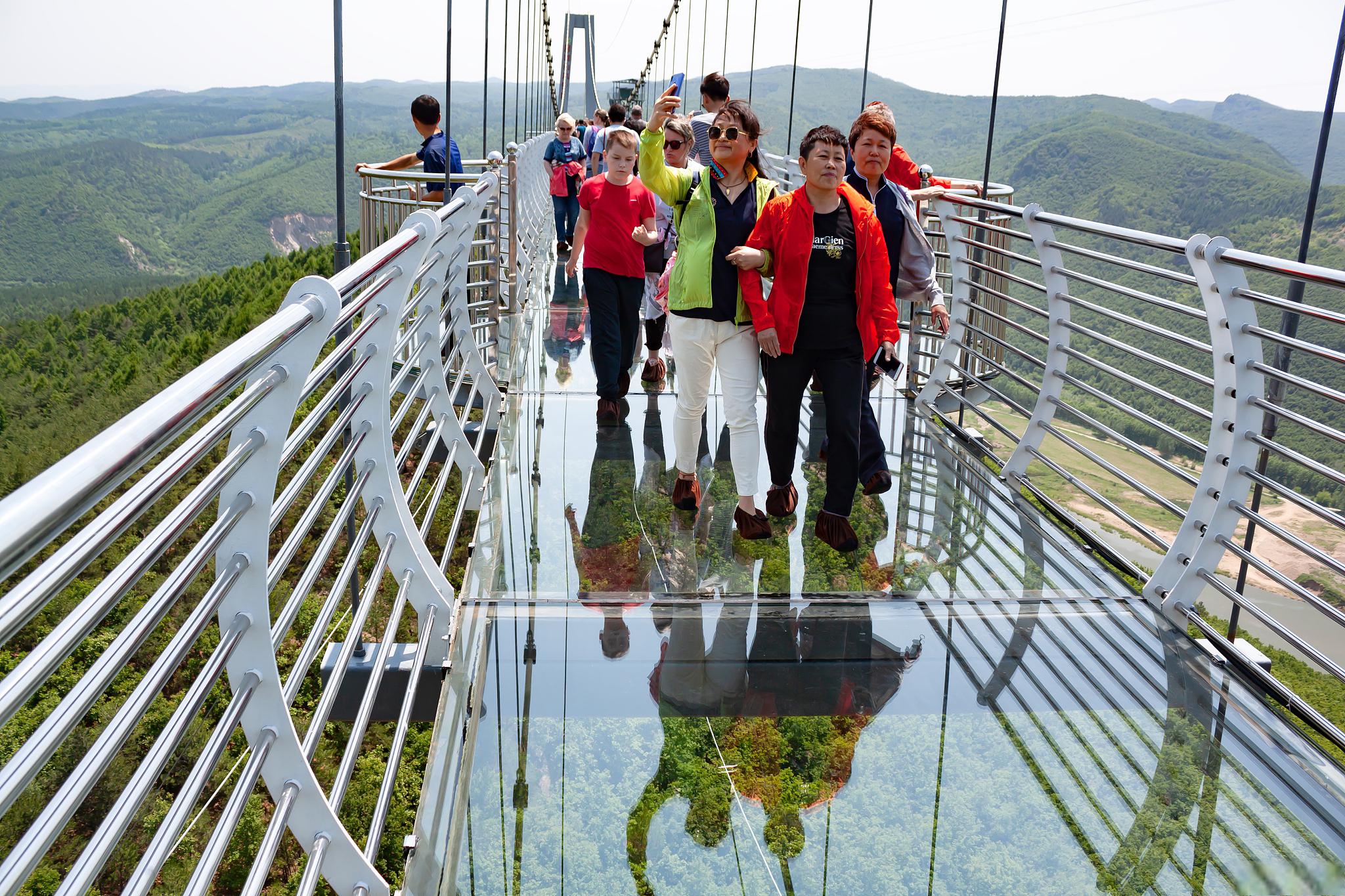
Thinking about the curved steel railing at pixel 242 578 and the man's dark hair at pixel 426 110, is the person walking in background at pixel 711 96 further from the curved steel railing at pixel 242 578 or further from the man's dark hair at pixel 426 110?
the curved steel railing at pixel 242 578

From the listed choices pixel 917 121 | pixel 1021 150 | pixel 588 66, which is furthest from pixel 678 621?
pixel 917 121

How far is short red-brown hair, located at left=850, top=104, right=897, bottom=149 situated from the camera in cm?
473

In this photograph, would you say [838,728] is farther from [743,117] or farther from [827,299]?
[743,117]

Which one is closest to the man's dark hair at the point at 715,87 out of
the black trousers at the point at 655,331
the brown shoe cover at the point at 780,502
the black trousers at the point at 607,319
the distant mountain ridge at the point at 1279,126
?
the black trousers at the point at 607,319

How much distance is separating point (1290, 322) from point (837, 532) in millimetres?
1604

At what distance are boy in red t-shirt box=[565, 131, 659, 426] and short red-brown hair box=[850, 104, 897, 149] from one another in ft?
4.34

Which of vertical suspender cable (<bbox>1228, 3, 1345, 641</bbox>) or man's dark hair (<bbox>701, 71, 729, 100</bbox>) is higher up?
man's dark hair (<bbox>701, 71, 729, 100</bbox>)

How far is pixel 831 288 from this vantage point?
4.17 m

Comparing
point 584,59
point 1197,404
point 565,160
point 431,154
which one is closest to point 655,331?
point 431,154

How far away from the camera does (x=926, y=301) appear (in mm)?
5168

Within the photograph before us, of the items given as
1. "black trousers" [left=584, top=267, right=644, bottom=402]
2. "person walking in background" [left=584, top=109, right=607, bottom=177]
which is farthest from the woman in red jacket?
"person walking in background" [left=584, top=109, right=607, bottom=177]

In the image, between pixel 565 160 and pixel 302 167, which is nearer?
pixel 565 160

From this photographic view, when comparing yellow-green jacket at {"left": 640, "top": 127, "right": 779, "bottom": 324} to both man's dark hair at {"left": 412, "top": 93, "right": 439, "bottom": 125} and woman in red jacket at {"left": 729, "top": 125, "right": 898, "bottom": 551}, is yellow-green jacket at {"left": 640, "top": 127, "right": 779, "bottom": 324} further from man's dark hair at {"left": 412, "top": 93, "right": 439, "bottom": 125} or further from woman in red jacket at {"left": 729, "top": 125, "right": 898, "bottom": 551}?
man's dark hair at {"left": 412, "top": 93, "right": 439, "bottom": 125}

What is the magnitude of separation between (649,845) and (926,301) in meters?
3.24
